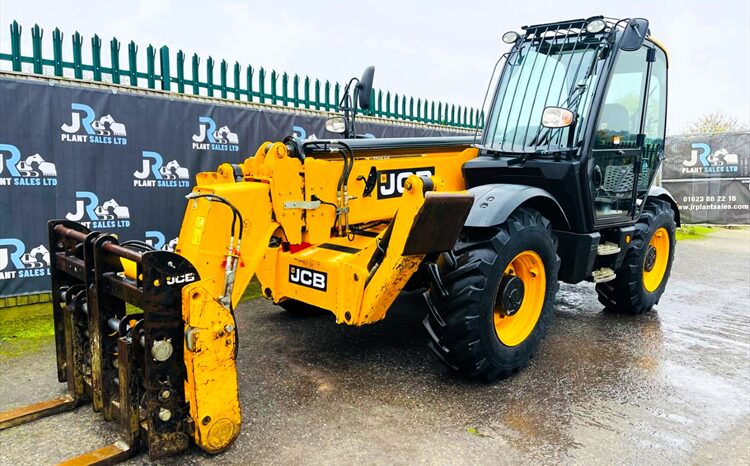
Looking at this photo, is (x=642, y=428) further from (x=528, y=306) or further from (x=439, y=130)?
(x=439, y=130)

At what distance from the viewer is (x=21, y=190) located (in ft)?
17.6

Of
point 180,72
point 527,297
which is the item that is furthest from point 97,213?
point 527,297

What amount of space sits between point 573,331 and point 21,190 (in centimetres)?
546

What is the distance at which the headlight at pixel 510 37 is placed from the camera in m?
5.13

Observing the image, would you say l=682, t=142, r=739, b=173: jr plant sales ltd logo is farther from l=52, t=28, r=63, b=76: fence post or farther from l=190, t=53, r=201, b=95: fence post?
l=52, t=28, r=63, b=76: fence post

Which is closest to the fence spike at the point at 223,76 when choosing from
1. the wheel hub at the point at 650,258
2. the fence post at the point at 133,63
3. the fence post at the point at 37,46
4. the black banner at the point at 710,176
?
the fence post at the point at 133,63

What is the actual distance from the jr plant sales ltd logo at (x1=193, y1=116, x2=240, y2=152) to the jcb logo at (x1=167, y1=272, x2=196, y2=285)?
411 centimetres

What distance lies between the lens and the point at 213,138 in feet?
21.9

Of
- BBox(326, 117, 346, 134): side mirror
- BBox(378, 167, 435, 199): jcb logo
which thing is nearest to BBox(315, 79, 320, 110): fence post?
BBox(326, 117, 346, 134): side mirror

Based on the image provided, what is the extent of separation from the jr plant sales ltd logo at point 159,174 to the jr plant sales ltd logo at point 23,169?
2.74 ft

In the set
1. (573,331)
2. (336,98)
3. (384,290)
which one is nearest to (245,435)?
(384,290)

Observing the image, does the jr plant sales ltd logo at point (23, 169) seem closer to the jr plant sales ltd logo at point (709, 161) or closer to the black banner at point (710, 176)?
the black banner at point (710, 176)

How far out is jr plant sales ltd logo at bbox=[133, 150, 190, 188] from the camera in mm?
6113

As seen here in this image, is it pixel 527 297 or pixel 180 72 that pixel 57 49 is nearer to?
pixel 180 72
